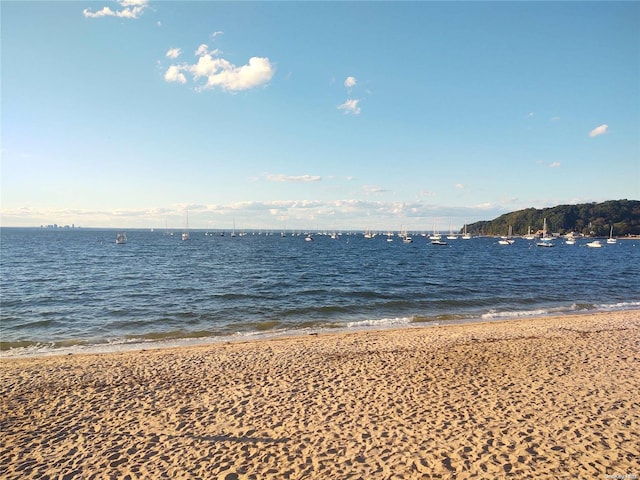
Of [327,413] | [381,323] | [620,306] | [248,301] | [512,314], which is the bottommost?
[620,306]

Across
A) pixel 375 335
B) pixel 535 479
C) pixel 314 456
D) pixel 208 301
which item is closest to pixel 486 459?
pixel 535 479

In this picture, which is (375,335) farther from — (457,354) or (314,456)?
(314,456)

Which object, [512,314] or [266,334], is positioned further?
[512,314]

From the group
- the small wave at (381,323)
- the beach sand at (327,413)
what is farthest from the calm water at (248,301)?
the beach sand at (327,413)

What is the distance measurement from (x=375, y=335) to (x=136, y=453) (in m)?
12.7

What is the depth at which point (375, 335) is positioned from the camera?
18.5 meters

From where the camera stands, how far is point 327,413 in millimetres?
9469

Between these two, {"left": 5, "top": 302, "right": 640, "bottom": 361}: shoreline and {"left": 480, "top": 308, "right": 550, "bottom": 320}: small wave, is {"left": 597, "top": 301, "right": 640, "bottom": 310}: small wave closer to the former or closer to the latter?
{"left": 5, "top": 302, "right": 640, "bottom": 361}: shoreline

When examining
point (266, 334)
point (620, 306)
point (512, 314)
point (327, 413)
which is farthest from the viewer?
point (620, 306)

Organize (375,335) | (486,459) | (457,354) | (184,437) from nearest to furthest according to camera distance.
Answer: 1. (486,459)
2. (184,437)
3. (457,354)
4. (375,335)

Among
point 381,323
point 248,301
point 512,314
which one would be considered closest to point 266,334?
point 381,323

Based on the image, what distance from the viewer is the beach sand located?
24.0 feet

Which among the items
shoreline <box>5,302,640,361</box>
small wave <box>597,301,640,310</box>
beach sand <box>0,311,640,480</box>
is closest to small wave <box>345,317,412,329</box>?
shoreline <box>5,302,640,361</box>

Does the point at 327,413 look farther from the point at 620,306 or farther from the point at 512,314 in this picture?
the point at 620,306
